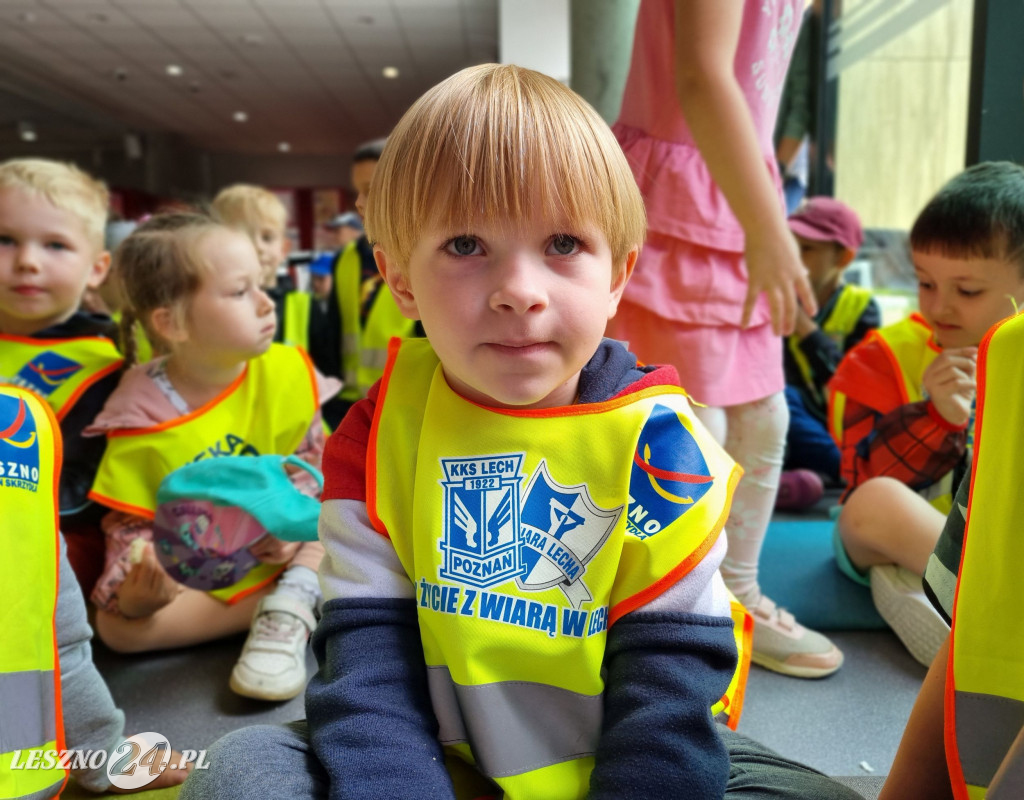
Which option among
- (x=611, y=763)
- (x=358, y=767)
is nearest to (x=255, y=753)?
(x=358, y=767)

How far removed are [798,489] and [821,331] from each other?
597mm

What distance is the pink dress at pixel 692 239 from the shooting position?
1.19 m

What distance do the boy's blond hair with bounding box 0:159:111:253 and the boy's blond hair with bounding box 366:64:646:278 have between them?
3.56 ft

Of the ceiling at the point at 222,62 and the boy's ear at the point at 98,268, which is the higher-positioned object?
the ceiling at the point at 222,62

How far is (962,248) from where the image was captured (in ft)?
4.14

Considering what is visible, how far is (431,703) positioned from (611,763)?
0.55 ft

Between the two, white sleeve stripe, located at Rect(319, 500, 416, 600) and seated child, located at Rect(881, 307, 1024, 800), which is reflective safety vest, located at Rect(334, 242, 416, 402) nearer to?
white sleeve stripe, located at Rect(319, 500, 416, 600)

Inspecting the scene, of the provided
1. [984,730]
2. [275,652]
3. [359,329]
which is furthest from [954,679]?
[359,329]

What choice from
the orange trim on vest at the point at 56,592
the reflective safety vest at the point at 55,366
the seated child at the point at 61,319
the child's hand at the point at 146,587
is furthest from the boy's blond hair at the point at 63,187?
the orange trim on vest at the point at 56,592

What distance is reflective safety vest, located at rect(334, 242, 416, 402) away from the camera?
7.66ft

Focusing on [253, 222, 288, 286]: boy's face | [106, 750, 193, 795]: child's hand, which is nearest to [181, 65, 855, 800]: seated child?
[106, 750, 193, 795]: child's hand

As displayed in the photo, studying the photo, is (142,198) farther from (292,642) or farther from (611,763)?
(611,763)

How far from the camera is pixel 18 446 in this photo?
814mm
